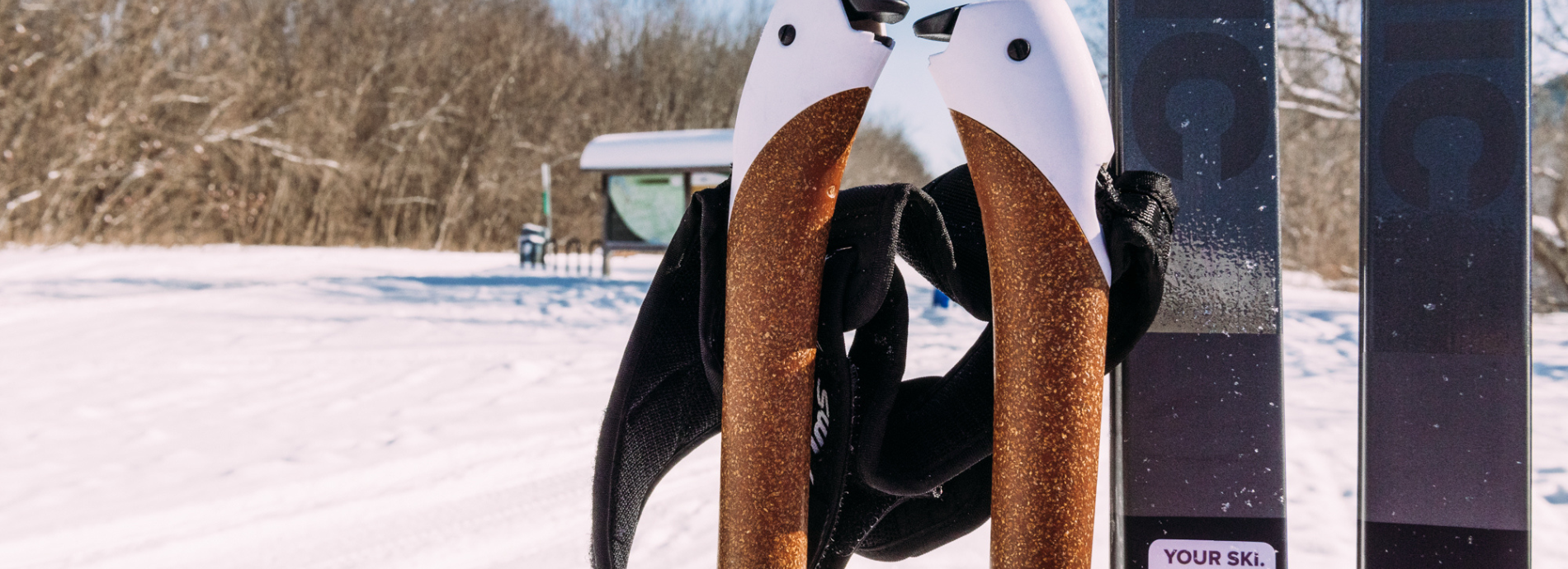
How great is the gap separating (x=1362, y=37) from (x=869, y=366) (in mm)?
780

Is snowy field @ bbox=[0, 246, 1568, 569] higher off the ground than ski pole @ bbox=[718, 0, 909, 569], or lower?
lower

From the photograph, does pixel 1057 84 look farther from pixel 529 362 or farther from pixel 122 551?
pixel 529 362

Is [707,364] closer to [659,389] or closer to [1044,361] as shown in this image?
[659,389]

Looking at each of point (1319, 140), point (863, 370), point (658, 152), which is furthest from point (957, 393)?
point (1319, 140)

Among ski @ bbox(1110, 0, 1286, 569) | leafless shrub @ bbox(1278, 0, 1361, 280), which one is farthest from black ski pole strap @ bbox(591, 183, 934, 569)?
leafless shrub @ bbox(1278, 0, 1361, 280)

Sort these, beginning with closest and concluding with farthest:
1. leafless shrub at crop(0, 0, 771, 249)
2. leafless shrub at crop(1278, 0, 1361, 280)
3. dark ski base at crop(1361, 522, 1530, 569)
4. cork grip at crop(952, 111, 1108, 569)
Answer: cork grip at crop(952, 111, 1108, 569) < dark ski base at crop(1361, 522, 1530, 569) < leafless shrub at crop(1278, 0, 1361, 280) < leafless shrub at crop(0, 0, 771, 249)

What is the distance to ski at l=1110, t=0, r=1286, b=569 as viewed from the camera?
0.96 m

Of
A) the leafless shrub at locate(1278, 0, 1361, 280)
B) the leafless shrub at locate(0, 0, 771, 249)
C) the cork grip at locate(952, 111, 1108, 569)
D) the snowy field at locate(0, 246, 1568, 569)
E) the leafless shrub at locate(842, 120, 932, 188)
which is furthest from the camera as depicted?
the leafless shrub at locate(842, 120, 932, 188)

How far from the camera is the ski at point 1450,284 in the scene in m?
0.95

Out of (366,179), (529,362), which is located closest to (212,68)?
(366,179)

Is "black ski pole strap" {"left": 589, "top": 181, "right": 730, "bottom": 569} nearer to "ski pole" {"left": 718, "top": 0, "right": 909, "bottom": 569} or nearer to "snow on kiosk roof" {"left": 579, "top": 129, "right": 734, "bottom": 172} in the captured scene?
"ski pole" {"left": 718, "top": 0, "right": 909, "bottom": 569}

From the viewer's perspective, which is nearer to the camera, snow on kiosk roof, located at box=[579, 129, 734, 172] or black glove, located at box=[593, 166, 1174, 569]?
black glove, located at box=[593, 166, 1174, 569]

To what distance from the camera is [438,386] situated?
259 cm

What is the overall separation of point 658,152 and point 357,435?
5252 millimetres
